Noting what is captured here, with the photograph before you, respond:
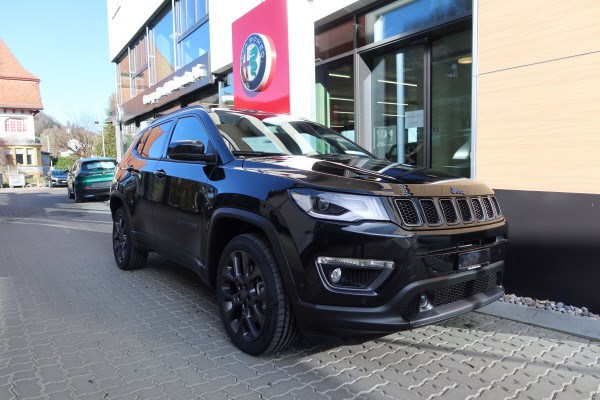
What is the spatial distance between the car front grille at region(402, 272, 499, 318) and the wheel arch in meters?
0.73

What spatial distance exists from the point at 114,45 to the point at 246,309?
80.1ft

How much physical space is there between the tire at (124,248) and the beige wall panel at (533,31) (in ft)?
14.9

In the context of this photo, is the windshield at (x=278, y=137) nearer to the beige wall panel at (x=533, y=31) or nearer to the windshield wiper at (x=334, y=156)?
the windshield wiper at (x=334, y=156)

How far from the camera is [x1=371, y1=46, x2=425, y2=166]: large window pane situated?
667cm

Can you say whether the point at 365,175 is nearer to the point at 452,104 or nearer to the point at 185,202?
the point at 185,202

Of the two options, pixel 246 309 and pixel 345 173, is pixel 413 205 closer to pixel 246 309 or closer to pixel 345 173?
pixel 345 173

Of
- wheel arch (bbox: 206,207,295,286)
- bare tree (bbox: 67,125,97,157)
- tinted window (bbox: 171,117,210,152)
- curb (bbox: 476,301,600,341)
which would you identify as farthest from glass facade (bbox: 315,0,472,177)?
bare tree (bbox: 67,125,97,157)

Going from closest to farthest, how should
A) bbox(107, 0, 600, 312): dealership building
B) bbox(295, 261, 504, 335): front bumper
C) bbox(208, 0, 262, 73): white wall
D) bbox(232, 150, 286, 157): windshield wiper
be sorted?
bbox(295, 261, 504, 335): front bumper, bbox(232, 150, 286, 157): windshield wiper, bbox(107, 0, 600, 312): dealership building, bbox(208, 0, 262, 73): white wall

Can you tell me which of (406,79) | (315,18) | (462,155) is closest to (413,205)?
(462,155)

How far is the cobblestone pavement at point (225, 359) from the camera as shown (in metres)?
2.73

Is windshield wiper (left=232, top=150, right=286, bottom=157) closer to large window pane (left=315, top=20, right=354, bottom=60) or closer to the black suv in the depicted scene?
the black suv

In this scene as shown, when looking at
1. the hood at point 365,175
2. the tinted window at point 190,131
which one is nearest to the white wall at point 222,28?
the tinted window at point 190,131

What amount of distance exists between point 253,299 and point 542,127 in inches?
128

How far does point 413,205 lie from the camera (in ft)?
8.80
